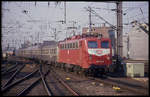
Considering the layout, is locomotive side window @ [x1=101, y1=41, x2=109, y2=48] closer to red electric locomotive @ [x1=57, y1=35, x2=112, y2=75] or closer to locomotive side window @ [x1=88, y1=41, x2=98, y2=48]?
red electric locomotive @ [x1=57, y1=35, x2=112, y2=75]

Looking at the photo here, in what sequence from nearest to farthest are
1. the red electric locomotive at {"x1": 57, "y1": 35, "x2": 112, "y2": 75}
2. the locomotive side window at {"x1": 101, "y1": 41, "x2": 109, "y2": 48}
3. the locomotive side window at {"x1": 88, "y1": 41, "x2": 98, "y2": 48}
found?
the red electric locomotive at {"x1": 57, "y1": 35, "x2": 112, "y2": 75}
the locomotive side window at {"x1": 88, "y1": 41, "x2": 98, "y2": 48}
the locomotive side window at {"x1": 101, "y1": 41, "x2": 109, "y2": 48}

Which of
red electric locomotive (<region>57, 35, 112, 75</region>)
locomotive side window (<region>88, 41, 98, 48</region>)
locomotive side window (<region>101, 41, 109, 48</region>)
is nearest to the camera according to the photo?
red electric locomotive (<region>57, 35, 112, 75</region>)

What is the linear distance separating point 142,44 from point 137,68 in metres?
33.7

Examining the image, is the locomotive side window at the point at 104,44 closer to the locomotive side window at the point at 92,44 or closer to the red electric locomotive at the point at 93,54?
the red electric locomotive at the point at 93,54

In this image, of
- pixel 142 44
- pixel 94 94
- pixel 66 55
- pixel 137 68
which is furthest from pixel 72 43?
pixel 142 44

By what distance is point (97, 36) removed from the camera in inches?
784

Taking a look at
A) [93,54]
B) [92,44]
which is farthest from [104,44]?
[93,54]

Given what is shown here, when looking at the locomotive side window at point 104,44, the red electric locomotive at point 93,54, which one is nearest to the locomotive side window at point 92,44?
the red electric locomotive at point 93,54

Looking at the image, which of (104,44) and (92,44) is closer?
(92,44)

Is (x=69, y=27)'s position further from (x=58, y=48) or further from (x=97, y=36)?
(x=97, y=36)

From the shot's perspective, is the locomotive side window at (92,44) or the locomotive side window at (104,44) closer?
the locomotive side window at (92,44)

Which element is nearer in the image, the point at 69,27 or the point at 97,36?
the point at 97,36

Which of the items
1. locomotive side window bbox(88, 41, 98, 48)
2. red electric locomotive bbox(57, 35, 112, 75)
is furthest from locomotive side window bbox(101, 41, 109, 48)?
locomotive side window bbox(88, 41, 98, 48)

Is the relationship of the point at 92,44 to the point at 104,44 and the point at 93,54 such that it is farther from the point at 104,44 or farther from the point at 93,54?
the point at 104,44
